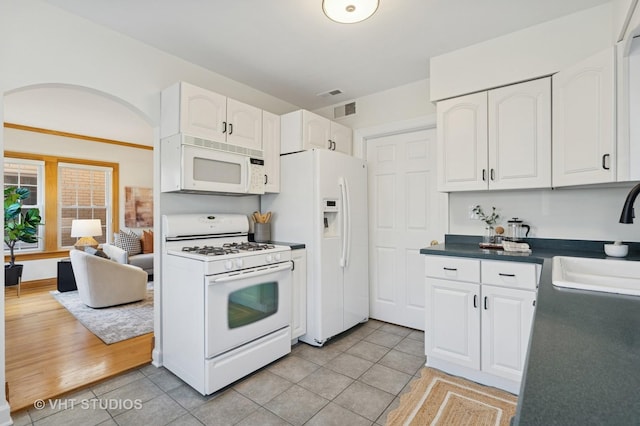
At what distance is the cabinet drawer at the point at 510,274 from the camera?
6.44ft

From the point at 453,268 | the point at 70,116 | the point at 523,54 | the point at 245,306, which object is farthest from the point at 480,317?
the point at 70,116

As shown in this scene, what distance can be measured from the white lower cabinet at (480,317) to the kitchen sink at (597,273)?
206 mm

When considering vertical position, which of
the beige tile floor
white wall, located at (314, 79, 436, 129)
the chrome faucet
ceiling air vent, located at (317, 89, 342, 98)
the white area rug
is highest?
ceiling air vent, located at (317, 89, 342, 98)

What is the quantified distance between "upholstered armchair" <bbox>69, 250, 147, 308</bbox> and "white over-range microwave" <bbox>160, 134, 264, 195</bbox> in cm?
209

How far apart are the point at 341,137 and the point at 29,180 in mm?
5199

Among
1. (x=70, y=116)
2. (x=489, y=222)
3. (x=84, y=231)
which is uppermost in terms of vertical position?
(x=70, y=116)

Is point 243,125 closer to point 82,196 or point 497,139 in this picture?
point 497,139

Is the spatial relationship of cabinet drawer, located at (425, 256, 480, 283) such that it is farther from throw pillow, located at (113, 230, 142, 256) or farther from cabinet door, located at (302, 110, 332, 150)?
throw pillow, located at (113, 230, 142, 256)

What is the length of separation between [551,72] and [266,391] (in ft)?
9.49

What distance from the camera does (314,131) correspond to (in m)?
3.08

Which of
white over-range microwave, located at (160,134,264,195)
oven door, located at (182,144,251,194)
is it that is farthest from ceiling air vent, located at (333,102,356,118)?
oven door, located at (182,144,251,194)

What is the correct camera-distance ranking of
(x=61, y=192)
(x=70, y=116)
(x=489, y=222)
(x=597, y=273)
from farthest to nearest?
(x=61, y=192) < (x=70, y=116) < (x=489, y=222) < (x=597, y=273)

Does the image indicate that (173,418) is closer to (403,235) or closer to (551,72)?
(403,235)

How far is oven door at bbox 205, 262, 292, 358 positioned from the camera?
6.73 feet
